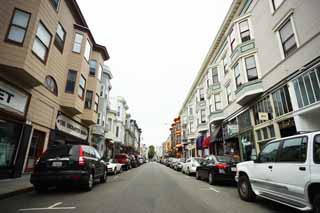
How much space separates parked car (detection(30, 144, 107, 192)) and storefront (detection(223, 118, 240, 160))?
516 inches

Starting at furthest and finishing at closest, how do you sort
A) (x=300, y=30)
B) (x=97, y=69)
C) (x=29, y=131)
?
(x=97, y=69) < (x=29, y=131) < (x=300, y=30)

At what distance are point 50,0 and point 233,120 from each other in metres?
17.6

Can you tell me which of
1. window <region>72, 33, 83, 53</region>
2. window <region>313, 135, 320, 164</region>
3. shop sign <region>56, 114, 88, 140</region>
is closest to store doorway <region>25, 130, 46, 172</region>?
shop sign <region>56, 114, 88, 140</region>

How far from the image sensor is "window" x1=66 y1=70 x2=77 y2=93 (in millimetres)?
15305

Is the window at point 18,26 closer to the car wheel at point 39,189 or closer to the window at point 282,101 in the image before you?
the car wheel at point 39,189

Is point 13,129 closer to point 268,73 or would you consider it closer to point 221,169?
point 221,169

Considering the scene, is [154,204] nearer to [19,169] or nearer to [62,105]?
[19,169]

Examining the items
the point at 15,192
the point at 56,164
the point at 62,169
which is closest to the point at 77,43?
the point at 56,164

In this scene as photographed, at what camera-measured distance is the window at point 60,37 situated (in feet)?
45.0

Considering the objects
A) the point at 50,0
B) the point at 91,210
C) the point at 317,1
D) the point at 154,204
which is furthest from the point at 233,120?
the point at 50,0

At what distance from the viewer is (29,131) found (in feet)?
35.3

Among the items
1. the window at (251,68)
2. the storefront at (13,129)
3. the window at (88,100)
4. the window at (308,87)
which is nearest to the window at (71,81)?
the window at (88,100)

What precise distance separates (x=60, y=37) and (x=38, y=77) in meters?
5.31

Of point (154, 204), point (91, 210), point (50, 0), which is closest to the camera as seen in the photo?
point (91, 210)
